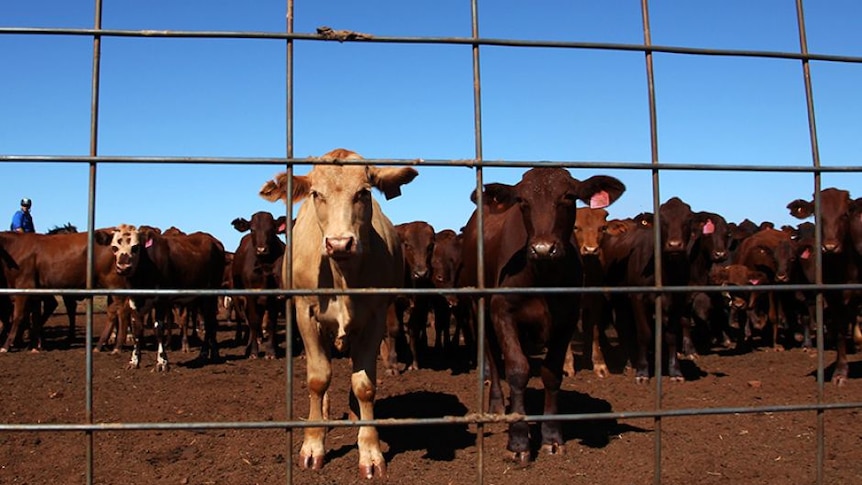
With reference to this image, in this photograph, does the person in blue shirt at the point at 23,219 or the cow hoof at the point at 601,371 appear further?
the person in blue shirt at the point at 23,219

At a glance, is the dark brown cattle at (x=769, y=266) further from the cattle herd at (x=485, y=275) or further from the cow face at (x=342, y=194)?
the cow face at (x=342, y=194)

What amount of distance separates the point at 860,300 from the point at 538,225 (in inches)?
259

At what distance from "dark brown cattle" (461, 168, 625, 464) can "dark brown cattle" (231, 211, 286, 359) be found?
21.4 ft

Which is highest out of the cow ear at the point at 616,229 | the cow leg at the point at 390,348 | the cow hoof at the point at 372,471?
the cow ear at the point at 616,229

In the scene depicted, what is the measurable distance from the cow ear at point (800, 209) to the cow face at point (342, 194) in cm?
626

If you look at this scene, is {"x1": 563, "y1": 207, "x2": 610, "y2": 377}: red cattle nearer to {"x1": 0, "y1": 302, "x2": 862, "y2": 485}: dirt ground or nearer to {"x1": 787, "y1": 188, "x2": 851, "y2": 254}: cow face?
{"x1": 0, "y1": 302, "x2": 862, "y2": 485}: dirt ground

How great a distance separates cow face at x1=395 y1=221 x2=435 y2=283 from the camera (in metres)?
11.6

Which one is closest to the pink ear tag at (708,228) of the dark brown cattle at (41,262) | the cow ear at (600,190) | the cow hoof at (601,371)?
the cow hoof at (601,371)

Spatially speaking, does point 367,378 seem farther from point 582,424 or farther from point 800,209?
point 800,209

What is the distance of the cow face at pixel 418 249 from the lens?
1157 cm

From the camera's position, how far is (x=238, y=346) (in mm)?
14500

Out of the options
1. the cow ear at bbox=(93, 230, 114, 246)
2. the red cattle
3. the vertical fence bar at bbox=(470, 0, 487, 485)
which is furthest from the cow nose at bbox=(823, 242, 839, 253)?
the cow ear at bbox=(93, 230, 114, 246)

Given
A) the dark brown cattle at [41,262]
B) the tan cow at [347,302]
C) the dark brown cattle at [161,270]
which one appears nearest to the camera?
the tan cow at [347,302]

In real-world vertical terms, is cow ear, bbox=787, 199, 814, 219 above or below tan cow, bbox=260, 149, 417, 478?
above
